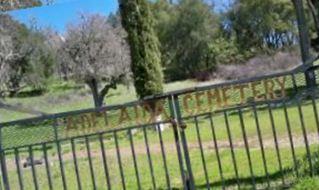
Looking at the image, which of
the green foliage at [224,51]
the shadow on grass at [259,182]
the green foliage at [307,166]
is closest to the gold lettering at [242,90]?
the shadow on grass at [259,182]

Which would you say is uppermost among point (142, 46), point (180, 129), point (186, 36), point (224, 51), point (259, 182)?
point (186, 36)

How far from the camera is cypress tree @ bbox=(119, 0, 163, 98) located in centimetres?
2553

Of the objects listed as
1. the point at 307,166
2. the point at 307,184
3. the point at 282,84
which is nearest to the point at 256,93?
the point at 282,84

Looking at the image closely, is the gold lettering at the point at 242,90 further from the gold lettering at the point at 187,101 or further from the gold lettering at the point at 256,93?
the gold lettering at the point at 187,101

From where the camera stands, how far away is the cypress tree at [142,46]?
83.8 feet

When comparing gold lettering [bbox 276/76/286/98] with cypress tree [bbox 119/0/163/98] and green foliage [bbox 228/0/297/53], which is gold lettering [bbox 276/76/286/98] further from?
green foliage [bbox 228/0/297/53]

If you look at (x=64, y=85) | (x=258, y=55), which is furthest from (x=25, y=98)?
(x=258, y=55)

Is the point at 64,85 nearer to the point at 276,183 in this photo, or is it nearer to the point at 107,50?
the point at 107,50

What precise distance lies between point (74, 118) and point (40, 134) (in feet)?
1.49

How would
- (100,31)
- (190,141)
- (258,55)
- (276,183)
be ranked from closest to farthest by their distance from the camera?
1. (276,183)
2. (190,141)
3. (100,31)
4. (258,55)

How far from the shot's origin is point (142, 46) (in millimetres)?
25672

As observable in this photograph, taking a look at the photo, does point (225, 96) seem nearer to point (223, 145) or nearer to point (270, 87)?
point (270, 87)

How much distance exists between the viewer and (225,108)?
6.36 metres

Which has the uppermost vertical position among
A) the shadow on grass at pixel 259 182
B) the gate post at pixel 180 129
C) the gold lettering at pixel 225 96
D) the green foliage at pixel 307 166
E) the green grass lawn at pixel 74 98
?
the gold lettering at pixel 225 96
